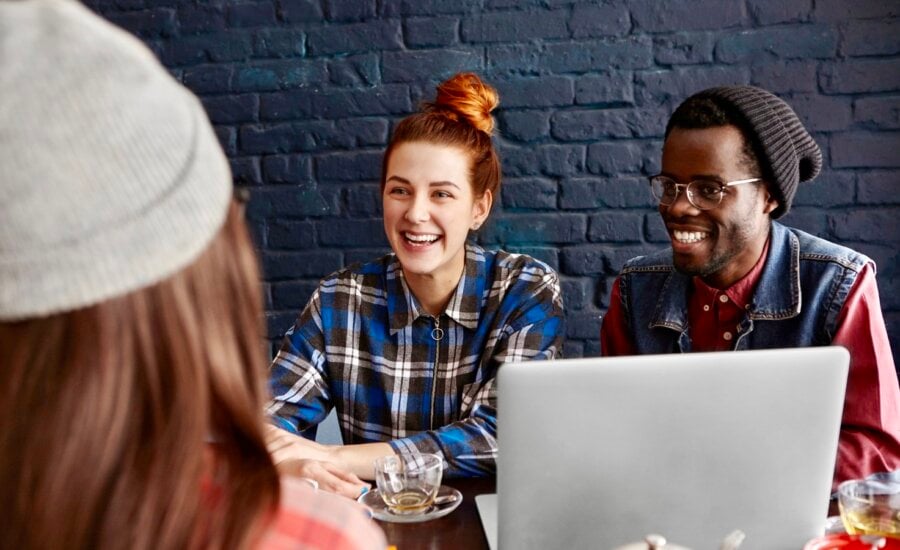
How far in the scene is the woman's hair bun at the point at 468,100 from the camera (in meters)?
1.86

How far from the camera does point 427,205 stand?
1.79 m

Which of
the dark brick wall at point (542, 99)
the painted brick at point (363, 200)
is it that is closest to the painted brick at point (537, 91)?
the dark brick wall at point (542, 99)

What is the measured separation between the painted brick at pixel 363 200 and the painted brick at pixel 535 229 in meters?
0.32

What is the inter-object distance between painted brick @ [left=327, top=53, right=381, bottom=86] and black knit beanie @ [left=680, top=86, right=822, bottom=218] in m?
0.95

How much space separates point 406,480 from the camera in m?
1.19

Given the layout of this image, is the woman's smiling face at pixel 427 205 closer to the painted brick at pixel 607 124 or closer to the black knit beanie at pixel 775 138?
the painted brick at pixel 607 124

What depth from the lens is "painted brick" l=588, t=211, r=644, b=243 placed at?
2.17m

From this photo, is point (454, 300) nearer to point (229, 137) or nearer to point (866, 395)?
point (866, 395)

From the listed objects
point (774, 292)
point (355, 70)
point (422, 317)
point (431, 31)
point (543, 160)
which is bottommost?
point (422, 317)

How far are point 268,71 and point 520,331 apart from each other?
1117mm

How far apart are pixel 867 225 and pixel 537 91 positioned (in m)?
0.92

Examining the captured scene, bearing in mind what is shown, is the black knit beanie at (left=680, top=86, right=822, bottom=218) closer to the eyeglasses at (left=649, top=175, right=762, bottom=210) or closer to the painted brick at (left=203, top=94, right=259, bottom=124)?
the eyeglasses at (left=649, top=175, right=762, bottom=210)

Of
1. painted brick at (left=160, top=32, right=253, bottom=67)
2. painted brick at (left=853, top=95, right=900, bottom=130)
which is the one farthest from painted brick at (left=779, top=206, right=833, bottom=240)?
painted brick at (left=160, top=32, right=253, bottom=67)

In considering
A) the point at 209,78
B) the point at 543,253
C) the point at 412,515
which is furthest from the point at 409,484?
the point at 209,78
